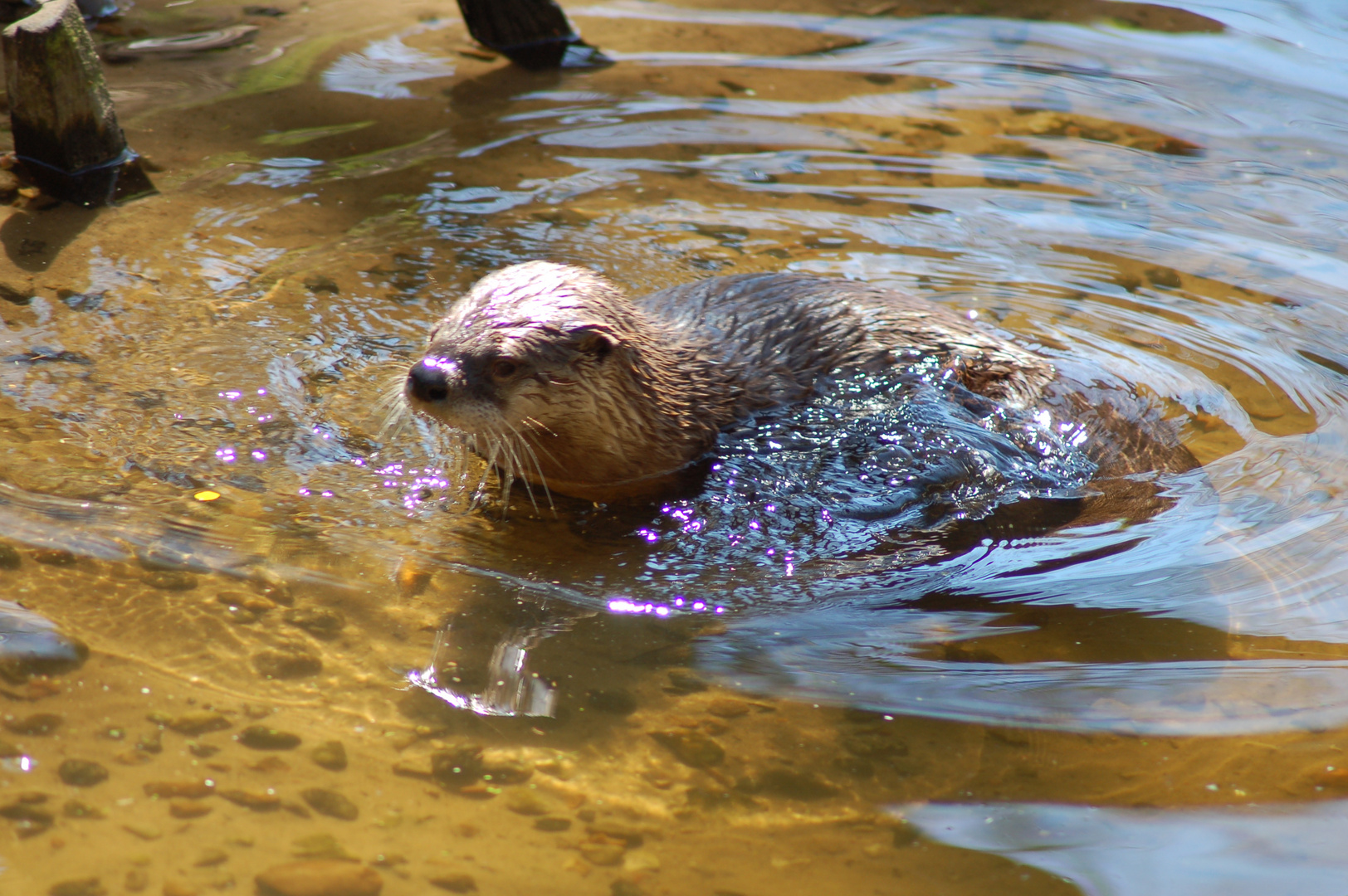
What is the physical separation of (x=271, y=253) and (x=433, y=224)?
627 mm

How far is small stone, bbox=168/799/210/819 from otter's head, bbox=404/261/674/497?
1081 millimetres

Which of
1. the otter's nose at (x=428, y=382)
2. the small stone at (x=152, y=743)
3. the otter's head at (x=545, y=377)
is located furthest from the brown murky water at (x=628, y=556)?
the otter's nose at (x=428, y=382)

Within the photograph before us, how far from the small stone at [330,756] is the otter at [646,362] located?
0.90 m

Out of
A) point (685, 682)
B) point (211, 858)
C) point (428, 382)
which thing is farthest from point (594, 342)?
point (211, 858)

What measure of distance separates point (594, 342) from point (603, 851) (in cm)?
143

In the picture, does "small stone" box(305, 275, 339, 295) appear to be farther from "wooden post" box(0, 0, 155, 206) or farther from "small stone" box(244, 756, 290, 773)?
"small stone" box(244, 756, 290, 773)

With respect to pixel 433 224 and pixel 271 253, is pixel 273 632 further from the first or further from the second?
pixel 433 224

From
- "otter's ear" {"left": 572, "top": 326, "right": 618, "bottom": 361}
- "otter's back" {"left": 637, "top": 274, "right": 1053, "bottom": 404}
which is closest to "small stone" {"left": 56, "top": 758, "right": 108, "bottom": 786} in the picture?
"otter's ear" {"left": 572, "top": 326, "right": 618, "bottom": 361}

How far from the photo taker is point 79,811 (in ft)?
6.21

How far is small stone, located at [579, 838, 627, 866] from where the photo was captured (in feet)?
6.40

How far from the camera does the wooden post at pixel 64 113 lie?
13.6 ft

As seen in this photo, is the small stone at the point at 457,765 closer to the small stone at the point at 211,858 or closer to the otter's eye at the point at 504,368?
the small stone at the point at 211,858

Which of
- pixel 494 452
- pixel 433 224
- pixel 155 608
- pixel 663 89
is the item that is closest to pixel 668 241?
pixel 433 224

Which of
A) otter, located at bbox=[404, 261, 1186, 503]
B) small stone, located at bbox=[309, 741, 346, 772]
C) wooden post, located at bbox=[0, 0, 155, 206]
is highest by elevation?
wooden post, located at bbox=[0, 0, 155, 206]
